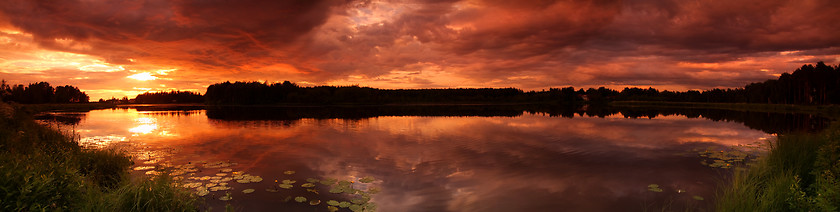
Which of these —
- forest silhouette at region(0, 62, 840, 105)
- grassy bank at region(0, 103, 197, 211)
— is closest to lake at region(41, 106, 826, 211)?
grassy bank at region(0, 103, 197, 211)

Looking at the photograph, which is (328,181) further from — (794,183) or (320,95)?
(320,95)

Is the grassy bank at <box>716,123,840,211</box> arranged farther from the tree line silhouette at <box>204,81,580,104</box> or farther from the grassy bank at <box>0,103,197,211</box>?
the tree line silhouette at <box>204,81,580,104</box>

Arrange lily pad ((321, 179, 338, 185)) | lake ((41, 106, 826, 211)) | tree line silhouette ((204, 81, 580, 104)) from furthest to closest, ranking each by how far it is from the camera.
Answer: tree line silhouette ((204, 81, 580, 104)) → lily pad ((321, 179, 338, 185)) → lake ((41, 106, 826, 211))

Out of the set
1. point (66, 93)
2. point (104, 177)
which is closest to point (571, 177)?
point (104, 177)

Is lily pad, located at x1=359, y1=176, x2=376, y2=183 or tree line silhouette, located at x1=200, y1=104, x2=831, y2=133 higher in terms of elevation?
tree line silhouette, located at x1=200, y1=104, x2=831, y2=133

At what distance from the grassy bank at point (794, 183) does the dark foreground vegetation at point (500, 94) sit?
340ft

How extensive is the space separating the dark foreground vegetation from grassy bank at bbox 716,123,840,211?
340 feet

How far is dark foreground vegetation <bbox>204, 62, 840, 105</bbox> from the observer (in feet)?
276

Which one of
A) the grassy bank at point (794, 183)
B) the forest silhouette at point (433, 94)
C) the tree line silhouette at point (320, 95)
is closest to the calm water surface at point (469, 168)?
the grassy bank at point (794, 183)

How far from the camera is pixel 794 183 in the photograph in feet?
27.1

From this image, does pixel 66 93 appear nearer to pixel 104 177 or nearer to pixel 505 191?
pixel 104 177

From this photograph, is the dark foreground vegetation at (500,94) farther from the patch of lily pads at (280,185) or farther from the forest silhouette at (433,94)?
the patch of lily pads at (280,185)

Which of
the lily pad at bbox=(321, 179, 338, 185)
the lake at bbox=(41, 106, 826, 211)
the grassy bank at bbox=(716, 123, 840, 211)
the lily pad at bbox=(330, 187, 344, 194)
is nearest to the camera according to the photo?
the grassy bank at bbox=(716, 123, 840, 211)

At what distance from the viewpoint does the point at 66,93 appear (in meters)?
131
